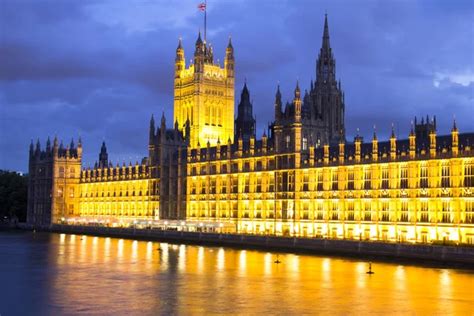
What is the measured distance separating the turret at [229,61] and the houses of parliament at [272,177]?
287 mm

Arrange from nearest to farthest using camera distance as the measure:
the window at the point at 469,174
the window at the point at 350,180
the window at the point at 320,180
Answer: the window at the point at 469,174, the window at the point at 350,180, the window at the point at 320,180

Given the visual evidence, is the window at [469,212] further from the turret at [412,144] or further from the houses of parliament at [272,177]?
the turret at [412,144]

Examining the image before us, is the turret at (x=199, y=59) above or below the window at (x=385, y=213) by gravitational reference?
above

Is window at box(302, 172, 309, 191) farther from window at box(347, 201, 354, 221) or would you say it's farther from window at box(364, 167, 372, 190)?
window at box(364, 167, 372, 190)

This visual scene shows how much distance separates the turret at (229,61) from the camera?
639 feet

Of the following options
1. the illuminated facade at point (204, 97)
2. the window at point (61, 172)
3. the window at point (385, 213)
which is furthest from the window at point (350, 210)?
the window at point (61, 172)

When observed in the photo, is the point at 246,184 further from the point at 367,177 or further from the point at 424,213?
the point at 424,213

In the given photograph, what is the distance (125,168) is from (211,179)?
3671 cm

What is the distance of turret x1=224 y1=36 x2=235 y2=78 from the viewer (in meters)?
195

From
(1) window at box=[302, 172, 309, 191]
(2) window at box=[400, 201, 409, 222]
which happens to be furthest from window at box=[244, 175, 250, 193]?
(2) window at box=[400, 201, 409, 222]

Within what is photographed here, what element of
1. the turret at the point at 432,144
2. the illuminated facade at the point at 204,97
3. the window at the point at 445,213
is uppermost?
the illuminated facade at the point at 204,97

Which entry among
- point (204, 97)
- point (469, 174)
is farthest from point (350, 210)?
point (204, 97)

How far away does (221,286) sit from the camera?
62312 mm

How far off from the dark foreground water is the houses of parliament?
18.4 meters
